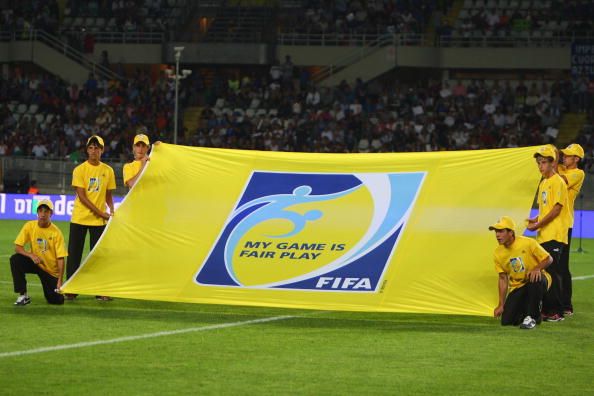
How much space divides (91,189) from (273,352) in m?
4.14

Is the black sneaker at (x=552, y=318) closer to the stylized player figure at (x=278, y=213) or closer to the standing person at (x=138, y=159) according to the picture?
the stylized player figure at (x=278, y=213)

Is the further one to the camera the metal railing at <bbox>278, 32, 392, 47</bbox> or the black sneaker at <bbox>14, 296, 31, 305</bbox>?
the metal railing at <bbox>278, 32, 392, 47</bbox>

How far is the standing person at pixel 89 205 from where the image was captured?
1345cm

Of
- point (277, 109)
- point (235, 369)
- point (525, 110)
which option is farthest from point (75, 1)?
point (235, 369)

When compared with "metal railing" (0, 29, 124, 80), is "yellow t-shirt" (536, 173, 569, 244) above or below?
below

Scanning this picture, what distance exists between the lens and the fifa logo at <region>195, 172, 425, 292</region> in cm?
1241

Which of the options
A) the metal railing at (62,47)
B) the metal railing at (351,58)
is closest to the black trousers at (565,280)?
the metal railing at (351,58)

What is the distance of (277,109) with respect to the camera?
3844 centimetres

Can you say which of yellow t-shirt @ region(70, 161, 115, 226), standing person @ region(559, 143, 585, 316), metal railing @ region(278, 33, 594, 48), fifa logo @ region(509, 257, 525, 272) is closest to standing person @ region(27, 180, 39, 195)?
metal railing @ region(278, 33, 594, 48)

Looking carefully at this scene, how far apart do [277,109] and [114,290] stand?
26.0 meters

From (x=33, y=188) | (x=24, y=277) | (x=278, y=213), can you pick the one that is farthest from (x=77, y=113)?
(x=278, y=213)

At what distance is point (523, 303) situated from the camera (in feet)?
39.4

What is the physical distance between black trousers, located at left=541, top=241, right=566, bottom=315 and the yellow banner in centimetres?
42

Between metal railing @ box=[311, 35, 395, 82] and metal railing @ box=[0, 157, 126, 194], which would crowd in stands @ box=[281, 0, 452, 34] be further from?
metal railing @ box=[0, 157, 126, 194]
